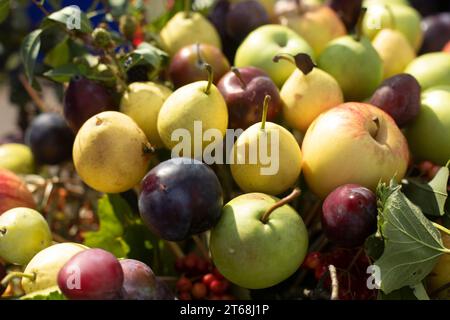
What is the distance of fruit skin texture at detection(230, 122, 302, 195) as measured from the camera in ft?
2.23

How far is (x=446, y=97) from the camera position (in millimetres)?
819

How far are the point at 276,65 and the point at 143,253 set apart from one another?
35 centimetres

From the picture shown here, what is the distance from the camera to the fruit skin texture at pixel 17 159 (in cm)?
102

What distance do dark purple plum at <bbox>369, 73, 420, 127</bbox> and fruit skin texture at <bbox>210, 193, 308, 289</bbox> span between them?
0.23m

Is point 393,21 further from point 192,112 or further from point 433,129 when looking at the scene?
point 192,112

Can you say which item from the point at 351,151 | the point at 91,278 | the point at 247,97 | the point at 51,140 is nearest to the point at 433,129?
the point at 351,151

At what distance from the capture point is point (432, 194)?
0.72 meters

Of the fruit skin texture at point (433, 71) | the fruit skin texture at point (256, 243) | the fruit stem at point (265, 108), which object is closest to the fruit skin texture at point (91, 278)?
the fruit skin texture at point (256, 243)

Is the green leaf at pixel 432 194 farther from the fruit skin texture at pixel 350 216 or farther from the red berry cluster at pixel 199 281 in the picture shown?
the red berry cluster at pixel 199 281

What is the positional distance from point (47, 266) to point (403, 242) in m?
0.40

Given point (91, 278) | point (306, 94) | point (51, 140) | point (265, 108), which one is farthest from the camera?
point (51, 140)

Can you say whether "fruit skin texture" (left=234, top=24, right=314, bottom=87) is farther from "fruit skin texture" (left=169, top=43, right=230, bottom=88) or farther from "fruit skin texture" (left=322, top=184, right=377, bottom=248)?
"fruit skin texture" (left=322, top=184, right=377, bottom=248)
